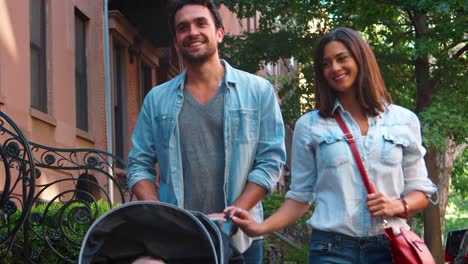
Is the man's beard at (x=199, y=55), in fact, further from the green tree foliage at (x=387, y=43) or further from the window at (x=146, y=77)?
the window at (x=146, y=77)

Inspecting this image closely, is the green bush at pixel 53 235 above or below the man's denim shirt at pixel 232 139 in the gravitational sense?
below

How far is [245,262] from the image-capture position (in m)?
4.63

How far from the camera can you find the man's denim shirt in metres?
4.56

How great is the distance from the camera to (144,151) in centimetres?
482

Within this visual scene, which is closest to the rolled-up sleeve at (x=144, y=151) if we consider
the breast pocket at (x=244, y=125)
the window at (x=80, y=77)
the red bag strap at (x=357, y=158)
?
the breast pocket at (x=244, y=125)

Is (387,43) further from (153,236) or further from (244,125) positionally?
(153,236)

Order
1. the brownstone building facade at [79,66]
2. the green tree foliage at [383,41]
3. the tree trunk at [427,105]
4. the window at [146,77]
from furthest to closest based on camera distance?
the tree trunk at [427,105], the window at [146,77], the green tree foliage at [383,41], the brownstone building facade at [79,66]

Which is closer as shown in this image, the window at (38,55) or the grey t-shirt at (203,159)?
the grey t-shirt at (203,159)

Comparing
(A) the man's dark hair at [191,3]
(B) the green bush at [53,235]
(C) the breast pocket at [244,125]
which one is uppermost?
(A) the man's dark hair at [191,3]

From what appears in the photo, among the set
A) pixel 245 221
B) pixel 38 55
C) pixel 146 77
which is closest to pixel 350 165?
pixel 245 221

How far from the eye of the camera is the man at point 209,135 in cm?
455

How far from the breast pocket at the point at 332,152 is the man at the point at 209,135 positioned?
0.29m

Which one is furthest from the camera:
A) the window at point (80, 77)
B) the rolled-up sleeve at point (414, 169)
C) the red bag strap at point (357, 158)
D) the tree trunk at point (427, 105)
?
the tree trunk at point (427, 105)

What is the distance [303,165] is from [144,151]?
0.87m
